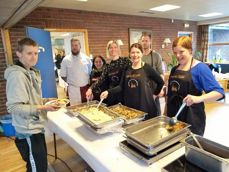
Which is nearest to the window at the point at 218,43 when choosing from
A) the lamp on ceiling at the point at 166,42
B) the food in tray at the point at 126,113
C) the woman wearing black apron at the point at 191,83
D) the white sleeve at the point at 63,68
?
the lamp on ceiling at the point at 166,42

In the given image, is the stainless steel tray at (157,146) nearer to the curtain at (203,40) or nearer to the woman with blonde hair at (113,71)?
the woman with blonde hair at (113,71)

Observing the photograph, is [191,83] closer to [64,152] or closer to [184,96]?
[184,96]

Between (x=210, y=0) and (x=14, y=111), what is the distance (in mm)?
4544

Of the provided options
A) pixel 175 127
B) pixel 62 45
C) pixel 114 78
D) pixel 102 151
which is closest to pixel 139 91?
pixel 114 78

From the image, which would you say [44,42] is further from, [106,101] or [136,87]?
[136,87]

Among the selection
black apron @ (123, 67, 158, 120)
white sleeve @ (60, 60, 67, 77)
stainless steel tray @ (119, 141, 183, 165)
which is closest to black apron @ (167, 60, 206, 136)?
black apron @ (123, 67, 158, 120)

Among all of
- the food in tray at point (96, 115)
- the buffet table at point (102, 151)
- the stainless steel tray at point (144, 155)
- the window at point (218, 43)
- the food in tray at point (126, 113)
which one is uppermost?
the window at point (218, 43)

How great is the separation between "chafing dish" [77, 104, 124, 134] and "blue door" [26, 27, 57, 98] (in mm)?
2244

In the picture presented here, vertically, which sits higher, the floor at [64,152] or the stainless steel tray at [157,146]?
the stainless steel tray at [157,146]

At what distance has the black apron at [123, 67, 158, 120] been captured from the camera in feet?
5.50

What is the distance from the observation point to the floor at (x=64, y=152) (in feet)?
7.29

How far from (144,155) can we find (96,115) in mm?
530

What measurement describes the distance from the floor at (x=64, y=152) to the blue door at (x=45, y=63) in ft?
3.29

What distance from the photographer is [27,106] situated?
125 centimetres
